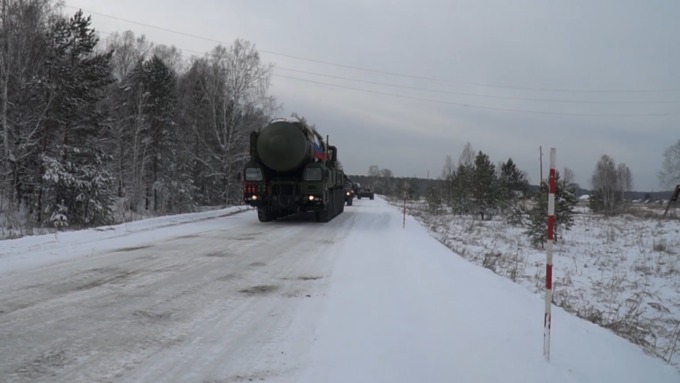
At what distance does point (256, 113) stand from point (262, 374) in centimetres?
3374

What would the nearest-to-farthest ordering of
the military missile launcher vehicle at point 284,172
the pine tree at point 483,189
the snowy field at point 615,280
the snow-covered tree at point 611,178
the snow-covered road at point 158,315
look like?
the snow-covered road at point 158,315 < the snowy field at point 615,280 < the military missile launcher vehicle at point 284,172 < the pine tree at point 483,189 < the snow-covered tree at point 611,178

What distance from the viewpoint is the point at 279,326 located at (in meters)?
4.66

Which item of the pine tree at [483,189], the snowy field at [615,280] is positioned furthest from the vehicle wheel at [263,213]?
the pine tree at [483,189]

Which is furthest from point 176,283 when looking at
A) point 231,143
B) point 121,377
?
point 231,143

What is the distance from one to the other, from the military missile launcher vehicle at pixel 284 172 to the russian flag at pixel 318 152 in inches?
10.6

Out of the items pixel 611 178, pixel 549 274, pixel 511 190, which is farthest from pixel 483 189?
pixel 611 178

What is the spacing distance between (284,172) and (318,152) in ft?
7.21

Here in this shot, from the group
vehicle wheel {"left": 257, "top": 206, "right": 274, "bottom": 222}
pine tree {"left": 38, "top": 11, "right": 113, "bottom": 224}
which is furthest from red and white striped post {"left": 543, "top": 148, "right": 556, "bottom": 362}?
pine tree {"left": 38, "top": 11, "right": 113, "bottom": 224}

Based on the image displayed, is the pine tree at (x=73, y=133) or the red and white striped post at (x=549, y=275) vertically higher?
the pine tree at (x=73, y=133)

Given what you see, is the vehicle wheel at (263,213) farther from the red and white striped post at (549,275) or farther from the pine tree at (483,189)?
the pine tree at (483,189)

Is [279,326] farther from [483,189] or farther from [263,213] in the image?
[483,189]

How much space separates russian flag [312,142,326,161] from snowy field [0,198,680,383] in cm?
1035

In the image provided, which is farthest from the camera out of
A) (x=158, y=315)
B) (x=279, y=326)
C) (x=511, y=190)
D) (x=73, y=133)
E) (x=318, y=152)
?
(x=511, y=190)

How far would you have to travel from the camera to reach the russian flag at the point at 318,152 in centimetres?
1860
